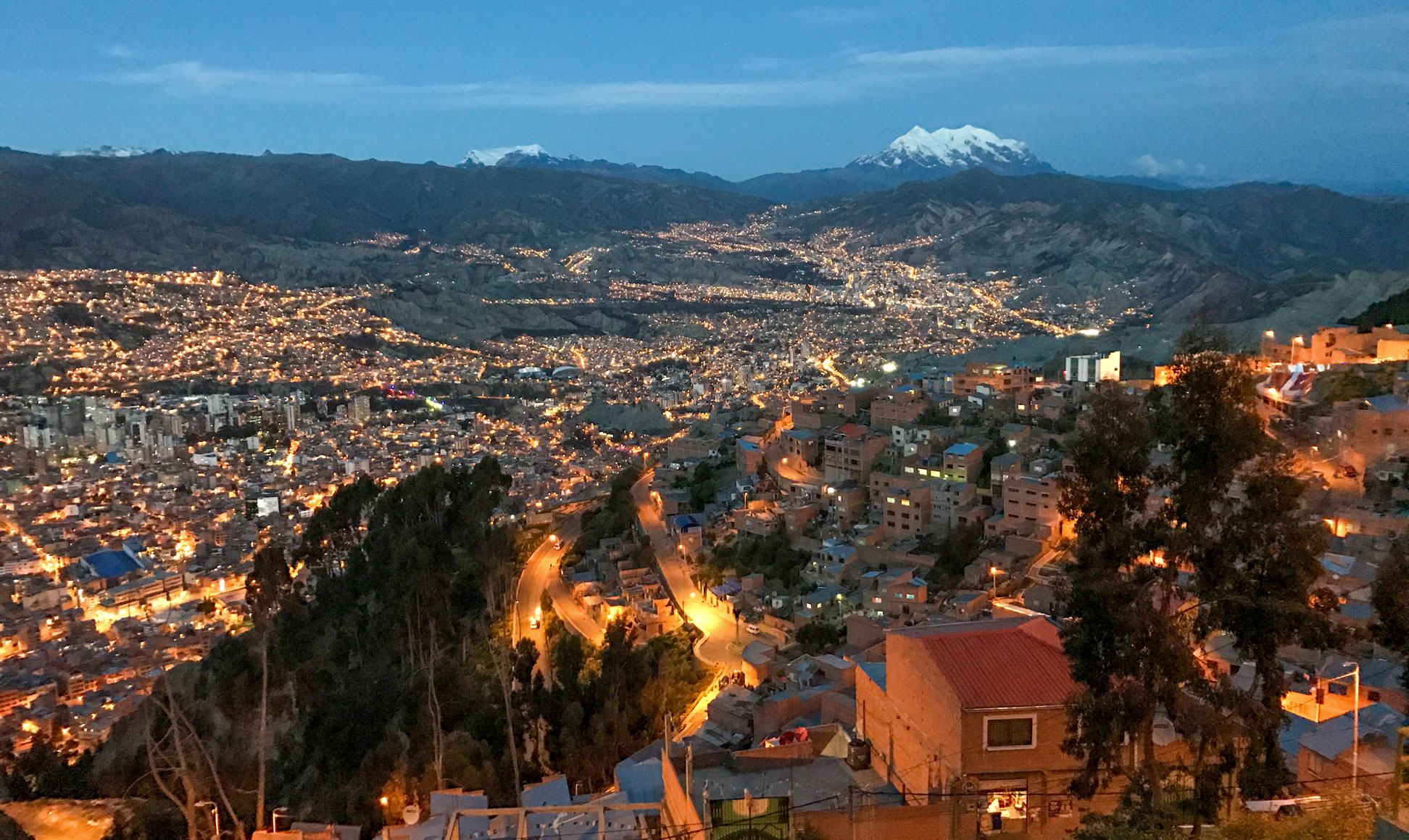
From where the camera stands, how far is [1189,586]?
20.7 feet

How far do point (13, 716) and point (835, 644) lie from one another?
1323 centimetres

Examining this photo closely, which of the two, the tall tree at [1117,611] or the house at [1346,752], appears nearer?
the tall tree at [1117,611]

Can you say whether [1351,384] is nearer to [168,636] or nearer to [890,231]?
[168,636]

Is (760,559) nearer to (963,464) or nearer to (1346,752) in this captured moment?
(963,464)

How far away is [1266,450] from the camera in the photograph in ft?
19.3

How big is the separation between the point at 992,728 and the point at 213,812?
8889 mm

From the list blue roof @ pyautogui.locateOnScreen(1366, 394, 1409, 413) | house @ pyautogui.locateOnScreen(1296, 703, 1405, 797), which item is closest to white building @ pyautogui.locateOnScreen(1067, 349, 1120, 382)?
blue roof @ pyautogui.locateOnScreen(1366, 394, 1409, 413)

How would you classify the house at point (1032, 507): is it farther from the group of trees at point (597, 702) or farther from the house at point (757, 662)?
the group of trees at point (597, 702)

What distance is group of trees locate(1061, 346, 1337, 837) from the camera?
5.65 m

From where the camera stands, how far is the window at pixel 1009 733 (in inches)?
246

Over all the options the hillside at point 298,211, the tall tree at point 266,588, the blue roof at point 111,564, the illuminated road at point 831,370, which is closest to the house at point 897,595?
the tall tree at point 266,588

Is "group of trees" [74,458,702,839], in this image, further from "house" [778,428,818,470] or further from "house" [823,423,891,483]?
"house" [778,428,818,470]

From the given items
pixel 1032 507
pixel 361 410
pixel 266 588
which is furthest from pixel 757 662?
pixel 361 410

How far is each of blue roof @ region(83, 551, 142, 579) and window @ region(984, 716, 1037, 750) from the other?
22951mm
